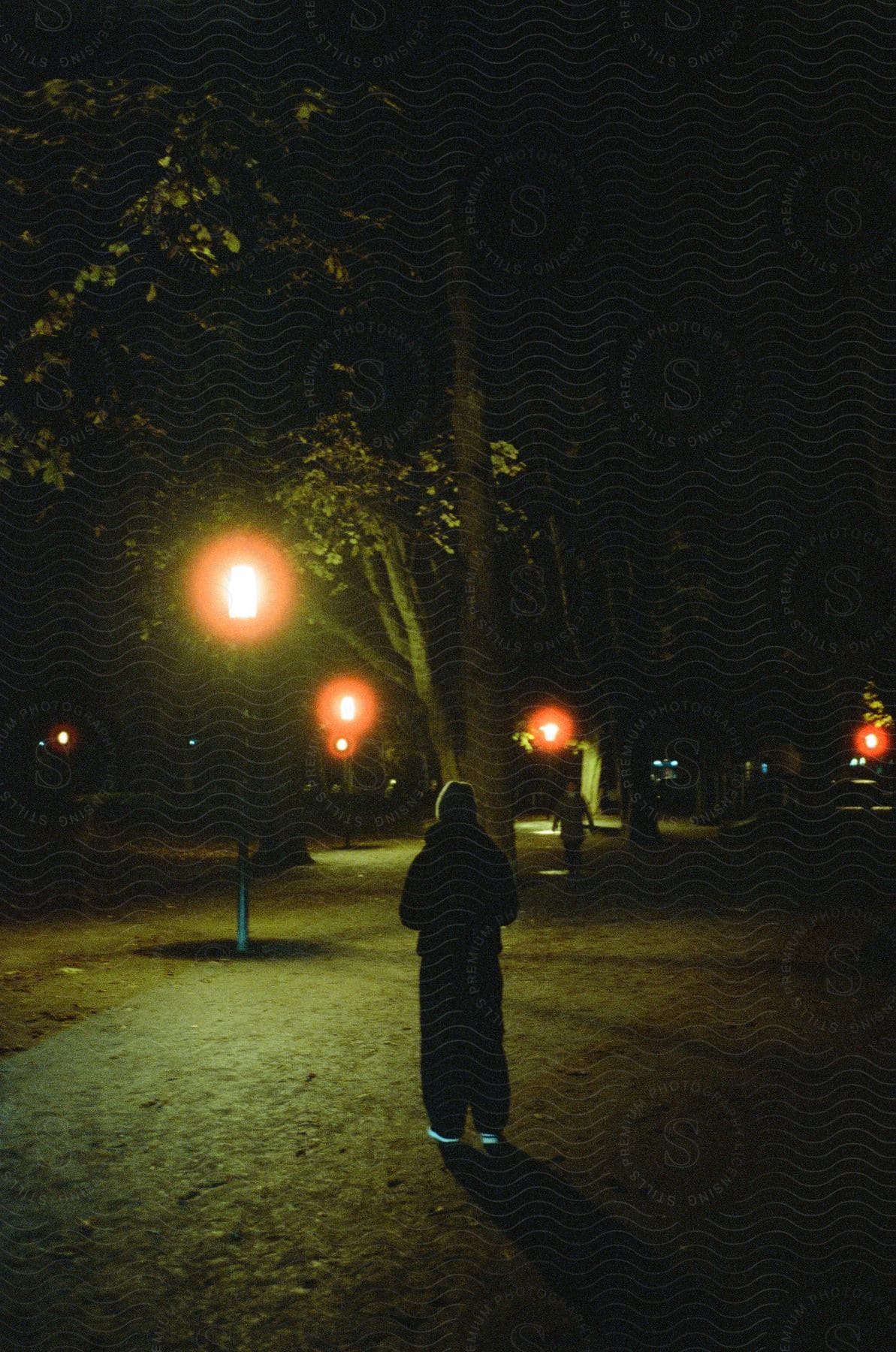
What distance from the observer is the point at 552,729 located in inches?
949

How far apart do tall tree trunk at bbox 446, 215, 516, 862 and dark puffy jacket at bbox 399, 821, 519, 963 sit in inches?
258

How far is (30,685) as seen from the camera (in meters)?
29.7

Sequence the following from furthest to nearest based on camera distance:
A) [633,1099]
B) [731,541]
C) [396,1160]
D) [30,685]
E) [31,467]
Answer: [30,685]
[731,541]
[31,467]
[633,1099]
[396,1160]

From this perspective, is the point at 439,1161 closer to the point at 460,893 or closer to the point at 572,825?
the point at 460,893

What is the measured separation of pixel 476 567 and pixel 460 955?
7.51 meters

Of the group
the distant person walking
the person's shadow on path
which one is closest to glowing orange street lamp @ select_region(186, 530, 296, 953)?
the person's shadow on path

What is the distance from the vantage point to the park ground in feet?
13.0

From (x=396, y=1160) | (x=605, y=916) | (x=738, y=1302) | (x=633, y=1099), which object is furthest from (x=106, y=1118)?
(x=605, y=916)

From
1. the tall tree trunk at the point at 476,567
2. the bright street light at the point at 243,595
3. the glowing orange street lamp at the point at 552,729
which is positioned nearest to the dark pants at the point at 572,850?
the glowing orange street lamp at the point at 552,729

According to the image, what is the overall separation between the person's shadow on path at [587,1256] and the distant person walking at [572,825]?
1336 cm

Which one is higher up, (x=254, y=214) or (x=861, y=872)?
(x=254, y=214)

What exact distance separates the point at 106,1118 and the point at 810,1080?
4.49 m

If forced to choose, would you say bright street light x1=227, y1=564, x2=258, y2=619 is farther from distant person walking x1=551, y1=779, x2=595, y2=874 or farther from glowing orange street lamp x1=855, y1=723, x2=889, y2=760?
glowing orange street lamp x1=855, y1=723, x2=889, y2=760

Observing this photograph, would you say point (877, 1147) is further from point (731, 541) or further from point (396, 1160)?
point (731, 541)
